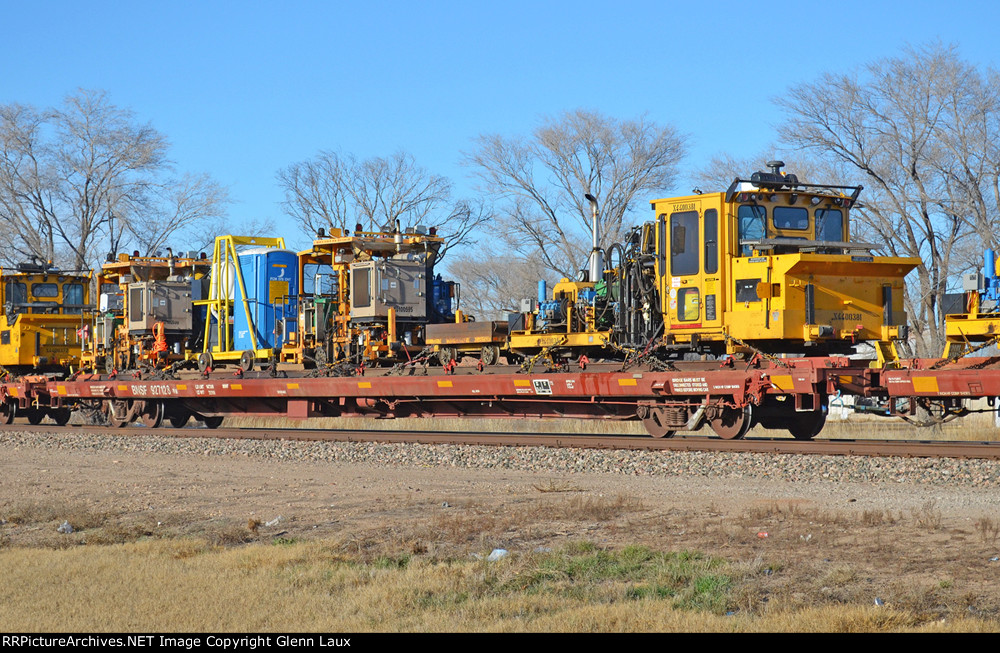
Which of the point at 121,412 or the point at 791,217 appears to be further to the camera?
the point at 121,412

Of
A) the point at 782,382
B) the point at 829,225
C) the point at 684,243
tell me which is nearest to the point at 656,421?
the point at 782,382

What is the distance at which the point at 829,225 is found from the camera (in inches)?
599

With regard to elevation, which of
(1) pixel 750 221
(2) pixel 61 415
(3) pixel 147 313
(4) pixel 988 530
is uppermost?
(1) pixel 750 221

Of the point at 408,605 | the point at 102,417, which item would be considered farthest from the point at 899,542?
the point at 102,417

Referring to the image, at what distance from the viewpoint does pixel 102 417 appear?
1109 inches

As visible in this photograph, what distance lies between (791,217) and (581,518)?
289 inches

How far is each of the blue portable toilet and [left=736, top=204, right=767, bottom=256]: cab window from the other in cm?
992

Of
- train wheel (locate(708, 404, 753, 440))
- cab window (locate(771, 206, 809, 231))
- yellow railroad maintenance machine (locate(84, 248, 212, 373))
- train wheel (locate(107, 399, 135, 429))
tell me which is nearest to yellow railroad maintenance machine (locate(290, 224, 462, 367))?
yellow railroad maintenance machine (locate(84, 248, 212, 373))

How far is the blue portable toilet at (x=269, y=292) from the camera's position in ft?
71.3

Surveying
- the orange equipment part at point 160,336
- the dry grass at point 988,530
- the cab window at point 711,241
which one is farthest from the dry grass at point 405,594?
the orange equipment part at point 160,336

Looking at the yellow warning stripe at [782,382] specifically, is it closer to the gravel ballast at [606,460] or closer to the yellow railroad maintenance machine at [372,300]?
the gravel ballast at [606,460]

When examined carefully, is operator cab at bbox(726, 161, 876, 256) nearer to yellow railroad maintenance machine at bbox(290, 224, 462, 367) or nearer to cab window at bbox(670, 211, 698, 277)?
cab window at bbox(670, 211, 698, 277)

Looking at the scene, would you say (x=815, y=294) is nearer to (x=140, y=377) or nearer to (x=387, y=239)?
(x=387, y=239)

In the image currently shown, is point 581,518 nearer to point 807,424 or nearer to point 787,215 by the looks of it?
point 787,215
